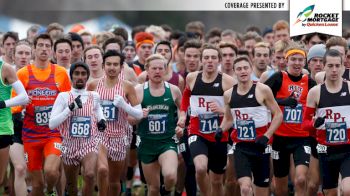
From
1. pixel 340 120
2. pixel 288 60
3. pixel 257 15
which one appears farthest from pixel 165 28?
pixel 340 120

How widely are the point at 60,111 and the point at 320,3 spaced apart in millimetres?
7337

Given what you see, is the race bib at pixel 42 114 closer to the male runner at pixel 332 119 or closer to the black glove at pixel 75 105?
the black glove at pixel 75 105

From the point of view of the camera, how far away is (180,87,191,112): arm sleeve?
52.0 feet

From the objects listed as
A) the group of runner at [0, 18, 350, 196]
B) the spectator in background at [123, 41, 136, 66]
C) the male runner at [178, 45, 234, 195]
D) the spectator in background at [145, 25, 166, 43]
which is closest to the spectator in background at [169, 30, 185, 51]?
the spectator in background at [145, 25, 166, 43]

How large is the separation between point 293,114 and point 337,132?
147 centimetres

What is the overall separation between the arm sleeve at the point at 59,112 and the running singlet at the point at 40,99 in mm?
500

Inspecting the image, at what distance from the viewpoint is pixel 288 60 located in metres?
15.8

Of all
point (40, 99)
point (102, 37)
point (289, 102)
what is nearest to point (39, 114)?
point (40, 99)

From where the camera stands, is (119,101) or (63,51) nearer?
(119,101)

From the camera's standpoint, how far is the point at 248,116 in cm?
1495

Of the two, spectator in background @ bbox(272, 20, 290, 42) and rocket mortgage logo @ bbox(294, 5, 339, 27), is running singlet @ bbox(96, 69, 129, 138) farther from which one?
spectator in background @ bbox(272, 20, 290, 42)

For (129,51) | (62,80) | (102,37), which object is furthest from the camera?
(102,37)

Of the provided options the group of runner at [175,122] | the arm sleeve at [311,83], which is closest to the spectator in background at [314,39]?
the group of runner at [175,122]
